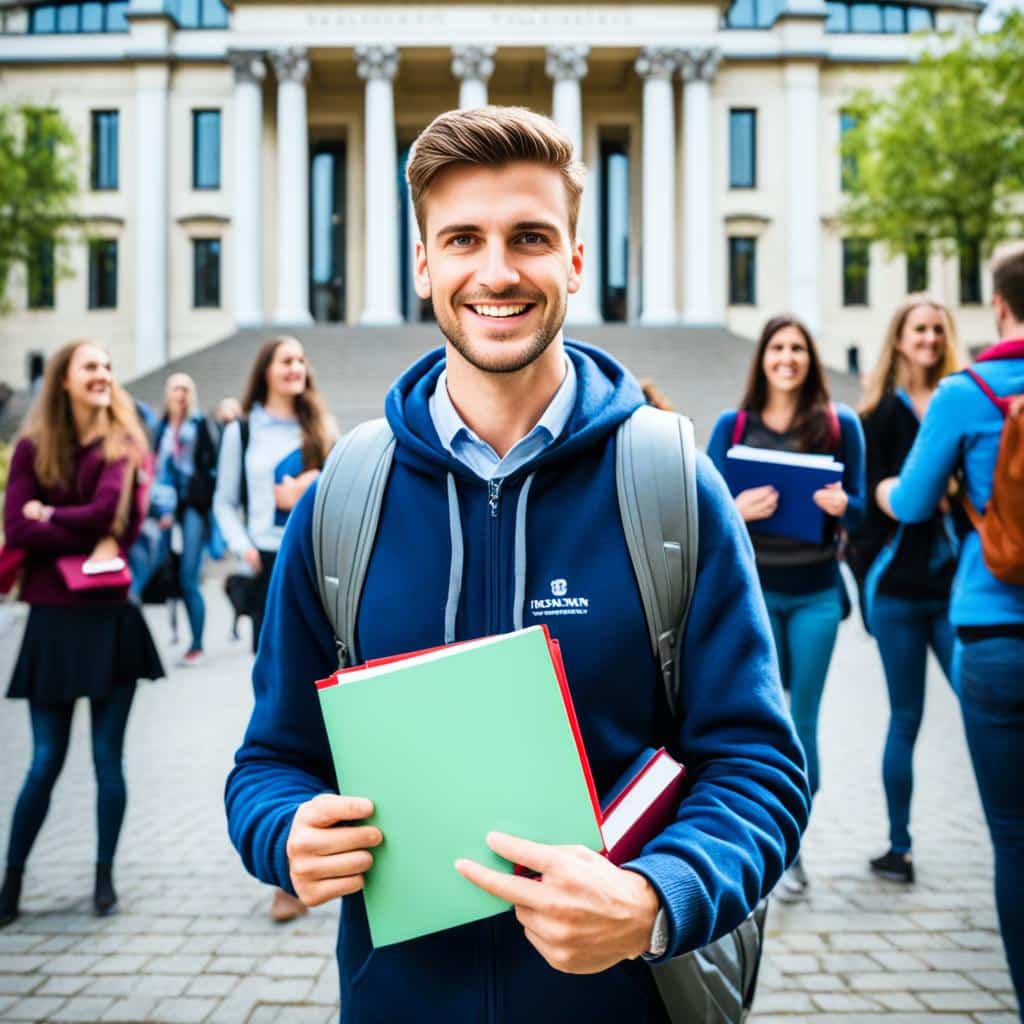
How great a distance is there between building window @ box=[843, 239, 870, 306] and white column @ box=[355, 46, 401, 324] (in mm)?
16646

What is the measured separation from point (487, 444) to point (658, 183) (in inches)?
1433

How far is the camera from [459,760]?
1.41m

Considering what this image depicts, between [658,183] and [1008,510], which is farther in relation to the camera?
[658,183]

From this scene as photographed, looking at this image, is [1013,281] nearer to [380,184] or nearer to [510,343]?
[510,343]

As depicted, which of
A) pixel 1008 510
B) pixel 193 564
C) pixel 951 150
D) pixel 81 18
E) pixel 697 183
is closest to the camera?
pixel 1008 510

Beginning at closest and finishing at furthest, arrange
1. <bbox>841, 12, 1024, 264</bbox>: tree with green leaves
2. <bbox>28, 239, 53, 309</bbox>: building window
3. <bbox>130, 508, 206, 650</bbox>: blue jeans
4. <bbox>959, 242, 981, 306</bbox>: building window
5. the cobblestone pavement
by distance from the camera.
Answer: the cobblestone pavement, <bbox>130, 508, 206, 650</bbox>: blue jeans, <bbox>841, 12, 1024, 264</bbox>: tree with green leaves, <bbox>28, 239, 53, 309</bbox>: building window, <bbox>959, 242, 981, 306</bbox>: building window

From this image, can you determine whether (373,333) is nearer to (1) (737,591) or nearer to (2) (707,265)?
(2) (707,265)

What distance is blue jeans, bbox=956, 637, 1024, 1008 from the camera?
2770 mm

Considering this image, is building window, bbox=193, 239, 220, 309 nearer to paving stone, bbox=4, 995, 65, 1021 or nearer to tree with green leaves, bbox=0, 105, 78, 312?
tree with green leaves, bbox=0, 105, 78, 312

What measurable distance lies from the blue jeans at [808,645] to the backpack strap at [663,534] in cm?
289

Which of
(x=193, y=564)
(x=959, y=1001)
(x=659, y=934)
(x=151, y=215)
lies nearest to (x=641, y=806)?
(x=659, y=934)

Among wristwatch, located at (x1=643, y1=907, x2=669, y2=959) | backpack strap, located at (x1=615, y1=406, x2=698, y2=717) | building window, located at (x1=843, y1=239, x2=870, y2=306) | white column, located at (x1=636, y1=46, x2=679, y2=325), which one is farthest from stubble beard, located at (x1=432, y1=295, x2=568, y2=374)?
building window, located at (x1=843, y1=239, x2=870, y2=306)

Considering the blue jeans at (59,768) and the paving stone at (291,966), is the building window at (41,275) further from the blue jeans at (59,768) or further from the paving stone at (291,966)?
the paving stone at (291,966)

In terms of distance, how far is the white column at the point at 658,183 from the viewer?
35875 millimetres
